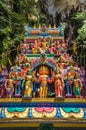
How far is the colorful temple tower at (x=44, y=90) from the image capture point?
1030 centimetres

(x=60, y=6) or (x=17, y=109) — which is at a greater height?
(x=60, y=6)

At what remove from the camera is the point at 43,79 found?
1138cm

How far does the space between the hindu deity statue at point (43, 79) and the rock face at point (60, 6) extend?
14.2 meters

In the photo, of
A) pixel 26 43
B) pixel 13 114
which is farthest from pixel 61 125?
pixel 26 43

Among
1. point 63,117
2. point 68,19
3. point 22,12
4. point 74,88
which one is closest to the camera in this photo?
point 63,117

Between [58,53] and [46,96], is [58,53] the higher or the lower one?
the higher one

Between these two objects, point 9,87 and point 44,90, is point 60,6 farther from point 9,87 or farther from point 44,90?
point 9,87

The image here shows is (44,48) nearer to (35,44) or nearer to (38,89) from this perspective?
(35,44)

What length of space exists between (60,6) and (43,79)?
653 inches

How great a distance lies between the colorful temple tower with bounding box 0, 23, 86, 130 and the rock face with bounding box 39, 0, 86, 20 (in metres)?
12.9

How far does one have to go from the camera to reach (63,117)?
10.3 meters

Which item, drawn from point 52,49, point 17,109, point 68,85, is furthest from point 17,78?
point 52,49

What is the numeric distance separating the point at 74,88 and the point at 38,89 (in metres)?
1.30

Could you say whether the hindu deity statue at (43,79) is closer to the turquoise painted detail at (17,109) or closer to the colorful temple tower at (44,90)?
the colorful temple tower at (44,90)
